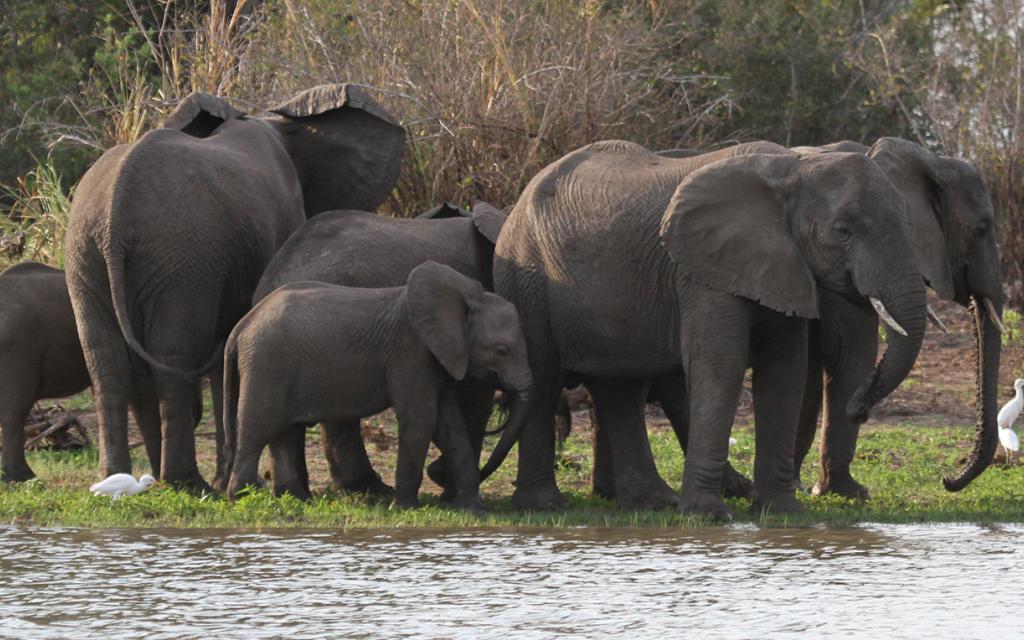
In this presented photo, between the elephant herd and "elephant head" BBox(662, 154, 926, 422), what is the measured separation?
0.01 metres

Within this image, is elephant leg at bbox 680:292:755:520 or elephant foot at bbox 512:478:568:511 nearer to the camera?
elephant leg at bbox 680:292:755:520

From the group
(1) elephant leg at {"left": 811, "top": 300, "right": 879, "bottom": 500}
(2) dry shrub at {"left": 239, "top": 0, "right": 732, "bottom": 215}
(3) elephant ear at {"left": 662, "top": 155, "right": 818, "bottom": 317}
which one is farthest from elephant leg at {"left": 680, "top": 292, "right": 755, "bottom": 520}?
(2) dry shrub at {"left": 239, "top": 0, "right": 732, "bottom": 215}

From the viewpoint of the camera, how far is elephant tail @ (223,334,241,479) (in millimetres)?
10375

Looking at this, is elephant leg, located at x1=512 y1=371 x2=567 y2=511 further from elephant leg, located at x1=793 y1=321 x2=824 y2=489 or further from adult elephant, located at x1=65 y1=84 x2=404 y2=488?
adult elephant, located at x1=65 y1=84 x2=404 y2=488

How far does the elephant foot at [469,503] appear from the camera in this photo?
1020 centimetres

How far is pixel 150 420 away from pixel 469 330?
2471 mm

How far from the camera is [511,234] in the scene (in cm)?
1086

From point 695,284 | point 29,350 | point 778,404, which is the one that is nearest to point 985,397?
point 778,404

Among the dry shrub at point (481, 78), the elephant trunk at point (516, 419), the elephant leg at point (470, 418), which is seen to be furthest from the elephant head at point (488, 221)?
the dry shrub at point (481, 78)

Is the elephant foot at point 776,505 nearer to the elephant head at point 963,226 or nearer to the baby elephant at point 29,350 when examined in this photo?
the elephant head at point 963,226

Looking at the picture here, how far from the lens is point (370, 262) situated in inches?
439

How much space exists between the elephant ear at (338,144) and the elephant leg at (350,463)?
2158mm

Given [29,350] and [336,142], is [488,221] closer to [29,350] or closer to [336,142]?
[336,142]

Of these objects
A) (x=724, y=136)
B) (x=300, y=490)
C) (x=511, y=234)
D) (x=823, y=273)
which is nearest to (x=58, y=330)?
(x=300, y=490)
